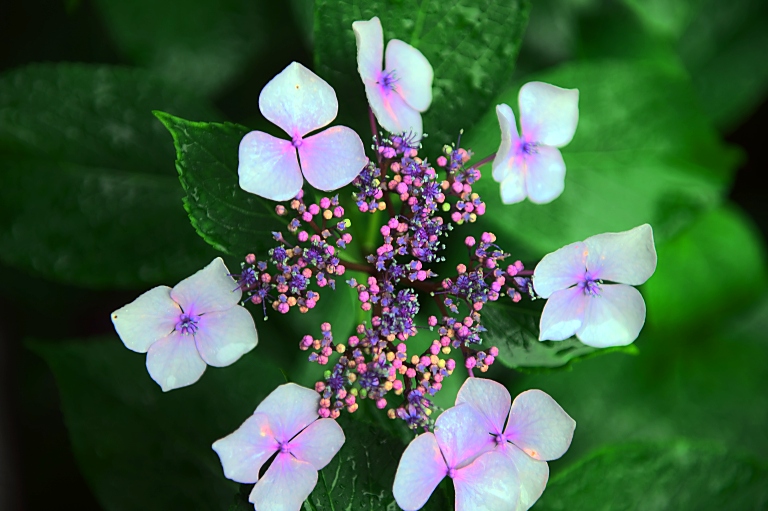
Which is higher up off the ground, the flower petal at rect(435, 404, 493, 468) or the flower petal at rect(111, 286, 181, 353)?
the flower petal at rect(111, 286, 181, 353)

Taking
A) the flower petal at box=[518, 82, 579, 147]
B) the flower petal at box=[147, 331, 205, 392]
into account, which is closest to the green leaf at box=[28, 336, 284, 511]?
the flower petal at box=[147, 331, 205, 392]

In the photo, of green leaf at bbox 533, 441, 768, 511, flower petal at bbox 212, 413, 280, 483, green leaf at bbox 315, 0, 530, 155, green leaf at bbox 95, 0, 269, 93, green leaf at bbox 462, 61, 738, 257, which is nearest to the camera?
flower petal at bbox 212, 413, 280, 483

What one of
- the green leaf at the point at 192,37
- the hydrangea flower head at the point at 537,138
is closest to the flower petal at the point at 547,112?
the hydrangea flower head at the point at 537,138

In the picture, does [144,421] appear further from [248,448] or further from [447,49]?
[447,49]

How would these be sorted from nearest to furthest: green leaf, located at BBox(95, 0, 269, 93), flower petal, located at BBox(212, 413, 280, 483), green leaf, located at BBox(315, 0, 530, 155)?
flower petal, located at BBox(212, 413, 280, 483)
green leaf, located at BBox(315, 0, 530, 155)
green leaf, located at BBox(95, 0, 269, 93)

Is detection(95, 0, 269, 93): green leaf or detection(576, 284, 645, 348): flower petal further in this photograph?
detection(95, 0, 269, 93): green leaf

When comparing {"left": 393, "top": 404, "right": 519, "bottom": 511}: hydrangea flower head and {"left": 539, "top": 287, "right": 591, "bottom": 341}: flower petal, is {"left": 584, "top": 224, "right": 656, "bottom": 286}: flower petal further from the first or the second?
{"left": 393, "top": 404, "right": 519, "bottom": 511}: hydrangea flower head

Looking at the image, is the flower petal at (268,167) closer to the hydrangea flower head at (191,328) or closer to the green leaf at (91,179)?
the hydrangea flower head at (191,328)

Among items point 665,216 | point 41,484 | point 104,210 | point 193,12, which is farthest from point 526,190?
point 41,484
